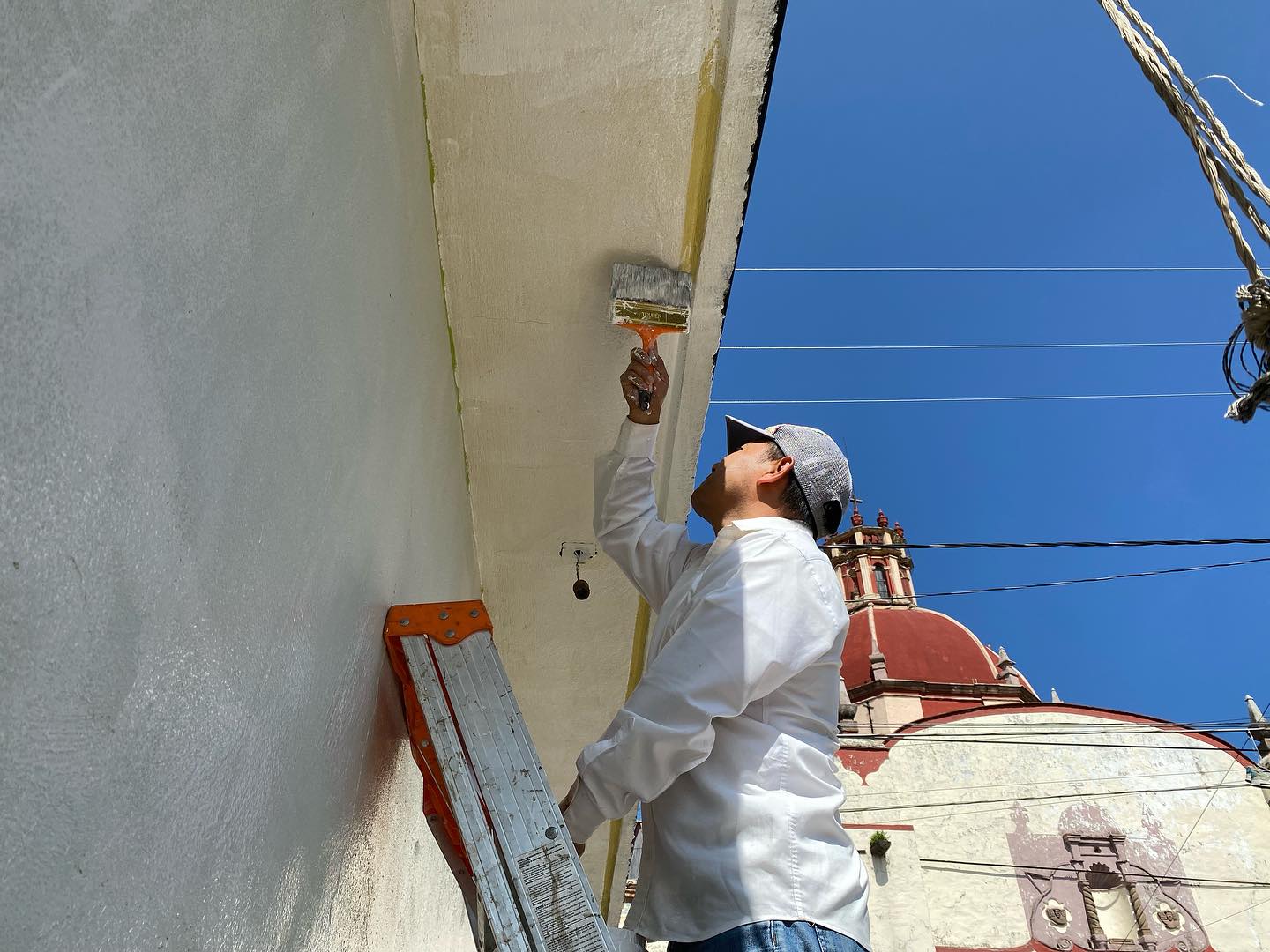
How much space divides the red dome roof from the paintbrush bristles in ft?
80.2

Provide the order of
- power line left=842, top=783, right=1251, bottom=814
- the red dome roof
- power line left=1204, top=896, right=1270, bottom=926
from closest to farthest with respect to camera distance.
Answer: power line left=1204, top=896, right=1270, bottom=926
power line left=842, top=783, right=1251, bottom=814
the red dome roof

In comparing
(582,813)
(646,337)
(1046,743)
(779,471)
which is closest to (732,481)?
(779,471)

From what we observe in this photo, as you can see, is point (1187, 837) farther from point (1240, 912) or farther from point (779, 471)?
point (779, 471)

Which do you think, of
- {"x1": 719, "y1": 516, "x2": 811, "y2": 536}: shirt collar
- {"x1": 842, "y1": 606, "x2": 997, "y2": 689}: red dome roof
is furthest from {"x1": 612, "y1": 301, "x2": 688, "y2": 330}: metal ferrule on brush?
{"x1": 842, "y1": 606, "x2": 997, "y2": 689}: red dome roof

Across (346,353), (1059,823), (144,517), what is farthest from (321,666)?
(1059,823)

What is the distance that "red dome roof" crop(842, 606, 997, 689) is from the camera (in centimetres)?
2628

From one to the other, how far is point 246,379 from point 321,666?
0.48 meters

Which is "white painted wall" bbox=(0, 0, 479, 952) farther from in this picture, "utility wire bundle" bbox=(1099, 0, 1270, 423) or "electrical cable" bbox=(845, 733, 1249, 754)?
"electrical cable" bbox=(845, 733, 1249, 754)

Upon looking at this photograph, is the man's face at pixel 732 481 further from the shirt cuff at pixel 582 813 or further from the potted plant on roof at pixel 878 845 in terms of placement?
the potted plant on roof at pixel 878 845

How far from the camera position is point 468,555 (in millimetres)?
2986

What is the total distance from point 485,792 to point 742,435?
123cm

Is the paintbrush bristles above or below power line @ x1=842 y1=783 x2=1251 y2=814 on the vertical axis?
below

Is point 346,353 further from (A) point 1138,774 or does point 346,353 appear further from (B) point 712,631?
(A) point 1138,774

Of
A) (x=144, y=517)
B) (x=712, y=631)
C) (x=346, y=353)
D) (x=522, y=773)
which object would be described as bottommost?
(x=144, y=517)
